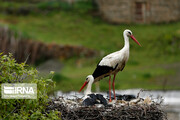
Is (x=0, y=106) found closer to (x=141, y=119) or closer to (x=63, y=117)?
(x=63, y=117)

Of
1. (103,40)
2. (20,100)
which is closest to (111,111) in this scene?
(20,100)

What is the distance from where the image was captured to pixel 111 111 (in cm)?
741

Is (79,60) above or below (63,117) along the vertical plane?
above

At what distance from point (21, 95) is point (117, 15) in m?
24.1

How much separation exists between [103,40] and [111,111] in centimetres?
1965

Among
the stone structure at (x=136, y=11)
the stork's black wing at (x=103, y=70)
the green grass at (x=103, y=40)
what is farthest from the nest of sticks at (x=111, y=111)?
the stone structure at (x=136, y=11)

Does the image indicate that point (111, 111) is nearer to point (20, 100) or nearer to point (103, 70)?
point (103, 70)

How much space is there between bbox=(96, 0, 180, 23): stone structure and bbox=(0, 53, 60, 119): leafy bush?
23.6m

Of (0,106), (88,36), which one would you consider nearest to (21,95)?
(0,106)

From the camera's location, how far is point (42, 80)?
683 centimetres

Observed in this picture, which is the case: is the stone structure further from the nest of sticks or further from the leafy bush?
the leafy bush

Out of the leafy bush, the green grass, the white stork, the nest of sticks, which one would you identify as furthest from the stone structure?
the leafy bush

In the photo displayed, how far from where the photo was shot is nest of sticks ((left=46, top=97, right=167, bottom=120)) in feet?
24.1

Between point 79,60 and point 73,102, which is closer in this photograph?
point 73,102
